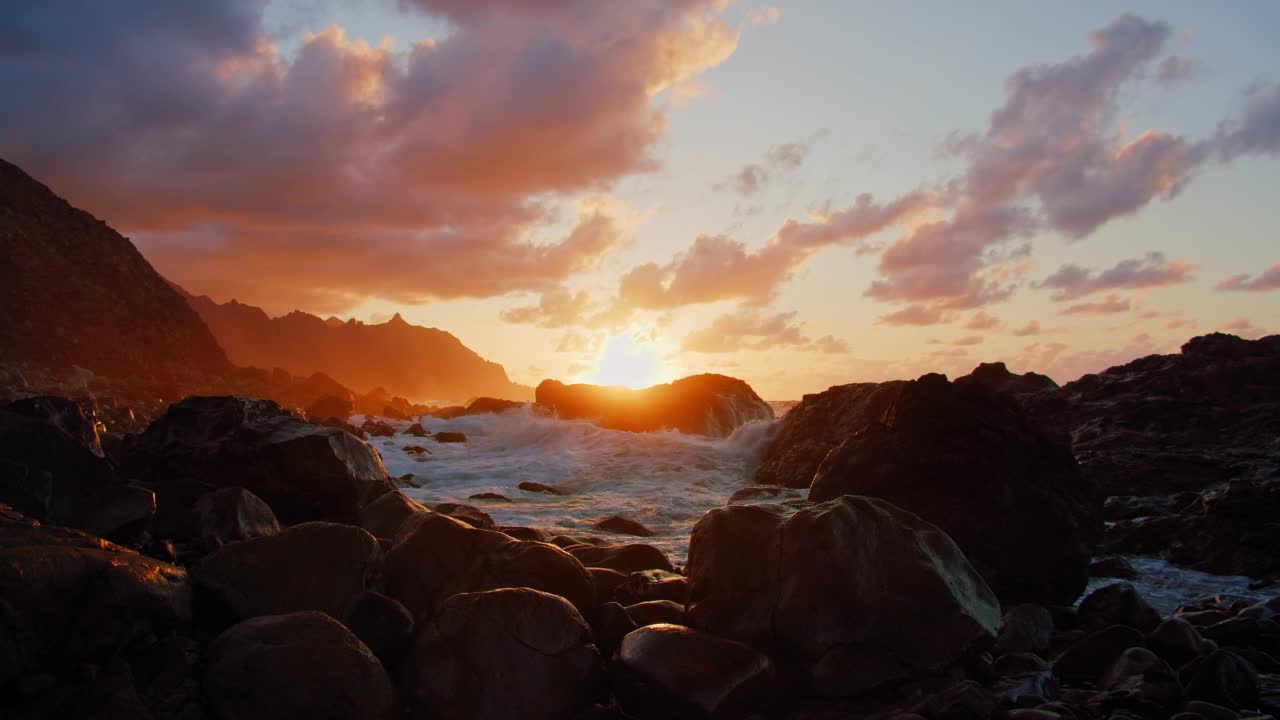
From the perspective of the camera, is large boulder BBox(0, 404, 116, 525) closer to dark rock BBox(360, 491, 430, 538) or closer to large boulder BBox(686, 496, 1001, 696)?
dark rock BBox(360, 491, 430, 538)

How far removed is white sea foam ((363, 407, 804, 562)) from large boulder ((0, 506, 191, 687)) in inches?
254

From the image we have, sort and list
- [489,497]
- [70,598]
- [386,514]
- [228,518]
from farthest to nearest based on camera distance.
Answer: [489,497] → [386,514] → [228,518] → [70,598]

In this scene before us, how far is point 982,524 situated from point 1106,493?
594 centimetres

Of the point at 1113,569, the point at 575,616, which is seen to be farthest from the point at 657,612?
the point at 1113,569

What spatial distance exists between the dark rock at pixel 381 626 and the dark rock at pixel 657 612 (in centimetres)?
152

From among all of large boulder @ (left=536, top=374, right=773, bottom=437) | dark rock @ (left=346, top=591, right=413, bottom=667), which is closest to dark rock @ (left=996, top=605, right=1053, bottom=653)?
dark rock @ (left=346, top=591, right=413, bottom=667)

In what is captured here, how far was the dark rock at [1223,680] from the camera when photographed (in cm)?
439

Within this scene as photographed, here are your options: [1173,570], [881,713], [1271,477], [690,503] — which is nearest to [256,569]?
[881,713]

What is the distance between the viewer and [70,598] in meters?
3.50

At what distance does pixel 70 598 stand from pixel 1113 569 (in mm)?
9218

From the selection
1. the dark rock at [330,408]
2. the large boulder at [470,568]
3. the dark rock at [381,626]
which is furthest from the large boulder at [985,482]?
the dark rock at [330,408]

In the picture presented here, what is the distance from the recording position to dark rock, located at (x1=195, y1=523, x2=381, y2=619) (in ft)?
14.0

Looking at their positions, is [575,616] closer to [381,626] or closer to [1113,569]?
[381,626]

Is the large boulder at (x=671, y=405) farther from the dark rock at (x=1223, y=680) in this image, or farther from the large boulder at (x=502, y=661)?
the large boulder at (x=502, y=661)
